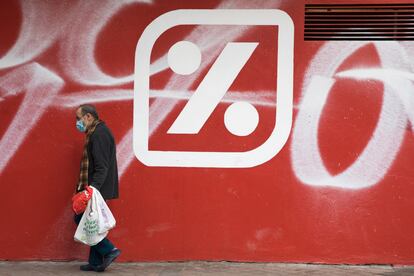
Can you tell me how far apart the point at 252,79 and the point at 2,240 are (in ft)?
10.1

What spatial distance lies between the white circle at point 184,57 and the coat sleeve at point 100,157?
1.10 meters

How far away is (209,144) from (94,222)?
1.46 metres

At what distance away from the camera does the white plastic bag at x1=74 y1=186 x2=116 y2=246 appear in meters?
7.04

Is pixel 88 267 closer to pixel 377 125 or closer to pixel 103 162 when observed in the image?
pixel 103 162

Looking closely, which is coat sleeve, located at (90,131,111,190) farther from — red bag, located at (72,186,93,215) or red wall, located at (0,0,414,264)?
red wall, located at (0,0,414,264)

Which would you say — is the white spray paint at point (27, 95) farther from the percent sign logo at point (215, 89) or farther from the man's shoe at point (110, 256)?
the man's shoe at point (110, 256)

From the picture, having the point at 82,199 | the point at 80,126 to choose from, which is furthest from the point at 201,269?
the point at 80,126

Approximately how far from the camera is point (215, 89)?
7.72m

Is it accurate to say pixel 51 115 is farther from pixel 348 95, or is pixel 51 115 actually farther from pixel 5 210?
pixel 348 95

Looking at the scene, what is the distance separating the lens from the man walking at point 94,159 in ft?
23.6

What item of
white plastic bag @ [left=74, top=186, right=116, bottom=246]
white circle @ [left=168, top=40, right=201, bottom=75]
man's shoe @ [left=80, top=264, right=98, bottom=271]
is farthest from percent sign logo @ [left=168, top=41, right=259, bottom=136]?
man's shoe @ [left=80, top=264, right=98, bottom=271]

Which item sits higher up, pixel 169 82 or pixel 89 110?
pixel 169 82

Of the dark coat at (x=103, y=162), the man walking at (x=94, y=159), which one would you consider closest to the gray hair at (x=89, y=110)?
the man walking at (x=94, y=159)

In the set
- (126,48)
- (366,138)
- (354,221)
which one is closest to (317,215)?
(354,221)
